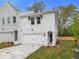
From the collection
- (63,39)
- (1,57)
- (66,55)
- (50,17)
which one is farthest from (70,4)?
(1,57)

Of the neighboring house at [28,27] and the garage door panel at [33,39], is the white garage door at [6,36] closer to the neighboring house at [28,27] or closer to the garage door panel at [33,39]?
the neighboring house at [28,27]

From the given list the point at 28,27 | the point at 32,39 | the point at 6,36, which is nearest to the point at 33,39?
the point at 32,39

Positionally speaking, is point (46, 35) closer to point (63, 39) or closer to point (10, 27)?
point (63, 39)

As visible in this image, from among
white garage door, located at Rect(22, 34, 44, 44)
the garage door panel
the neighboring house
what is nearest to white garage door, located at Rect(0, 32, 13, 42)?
the neighboring house

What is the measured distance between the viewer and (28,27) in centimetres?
3800

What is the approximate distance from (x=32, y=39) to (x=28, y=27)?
7.85 feet

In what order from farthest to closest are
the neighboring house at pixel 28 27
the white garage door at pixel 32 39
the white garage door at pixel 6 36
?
1. the white garage door at pixel 6 36
2. the white garage door at pixel 32 39
3. the neighboring house at pixel 28 27

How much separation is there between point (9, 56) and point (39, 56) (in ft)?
12.8

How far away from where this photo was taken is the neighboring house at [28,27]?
35.4m

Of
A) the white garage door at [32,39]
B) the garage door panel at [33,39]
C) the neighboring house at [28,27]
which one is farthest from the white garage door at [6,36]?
the garage door panel at [33,39]

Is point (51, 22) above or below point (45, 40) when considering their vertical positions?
above

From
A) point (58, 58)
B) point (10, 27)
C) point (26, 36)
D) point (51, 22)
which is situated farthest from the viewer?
point (10, 27)

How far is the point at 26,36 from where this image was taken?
1511 inches

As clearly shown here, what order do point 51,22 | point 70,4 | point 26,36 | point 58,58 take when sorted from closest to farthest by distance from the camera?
point 58,58 → point 51,22 → point 26,36 → point 70,4
